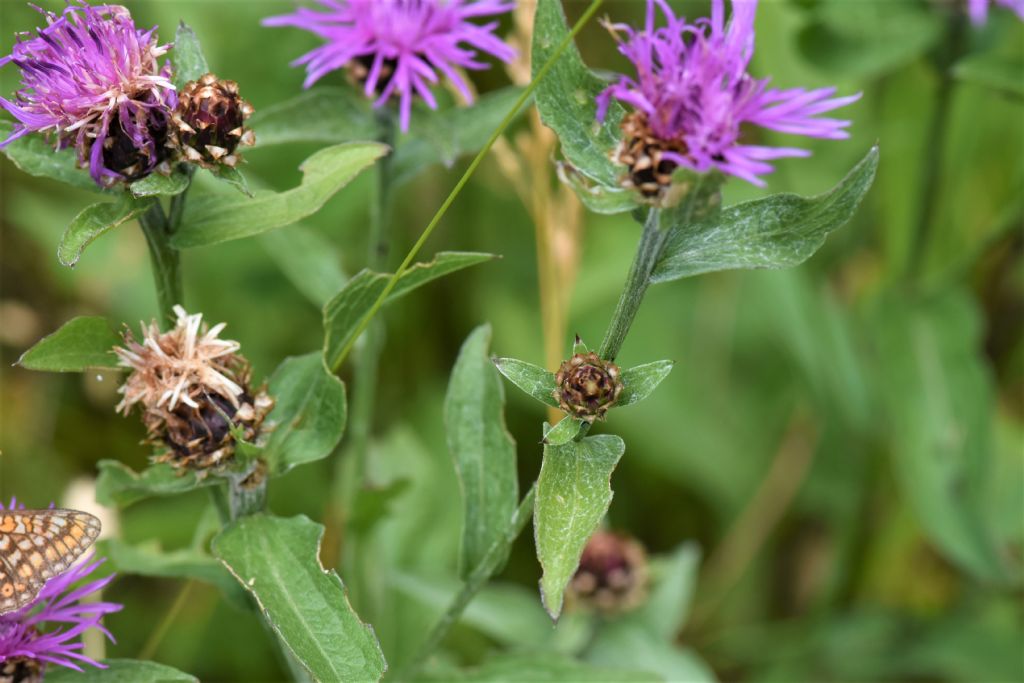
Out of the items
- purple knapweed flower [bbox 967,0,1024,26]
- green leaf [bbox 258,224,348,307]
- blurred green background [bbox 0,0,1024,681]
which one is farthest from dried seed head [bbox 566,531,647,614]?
purple knapweed flower [bbox 967,0,1024,26]

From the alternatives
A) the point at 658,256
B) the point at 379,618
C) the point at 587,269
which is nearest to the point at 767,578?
the point at 587,269

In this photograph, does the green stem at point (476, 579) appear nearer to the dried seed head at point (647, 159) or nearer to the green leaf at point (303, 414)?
the green leaf at point (303, 414)

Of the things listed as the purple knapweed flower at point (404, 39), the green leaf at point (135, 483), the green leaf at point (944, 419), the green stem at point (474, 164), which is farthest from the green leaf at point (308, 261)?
the green leaf at point (944, 419)

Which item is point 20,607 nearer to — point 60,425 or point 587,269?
point 60,425

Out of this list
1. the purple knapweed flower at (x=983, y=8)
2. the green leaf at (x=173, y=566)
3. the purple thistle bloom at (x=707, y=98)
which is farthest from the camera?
the purple knapweed flower at (x=983, y=8)

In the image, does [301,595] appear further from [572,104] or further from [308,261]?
[308,261]
